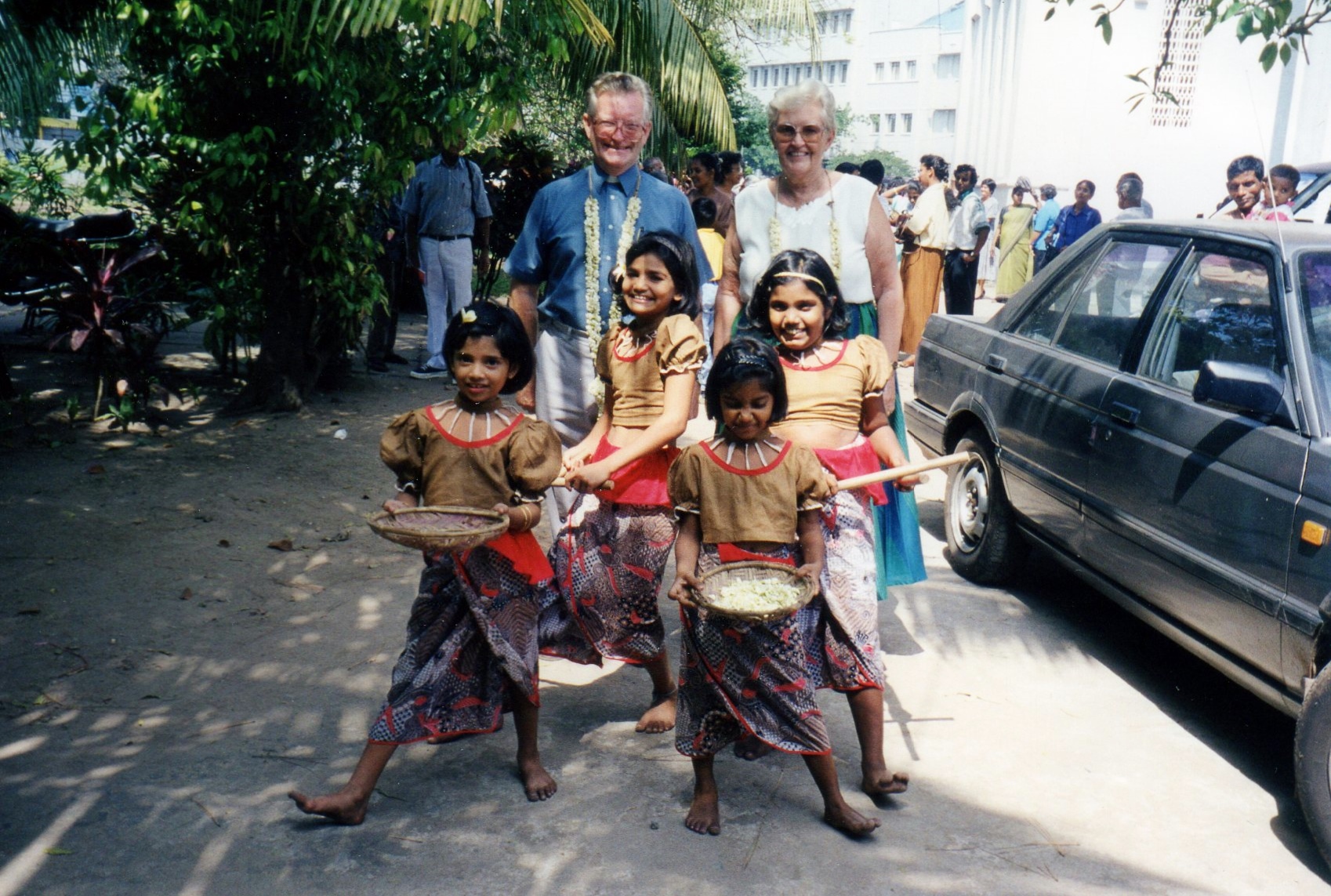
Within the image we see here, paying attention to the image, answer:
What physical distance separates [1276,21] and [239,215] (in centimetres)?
557

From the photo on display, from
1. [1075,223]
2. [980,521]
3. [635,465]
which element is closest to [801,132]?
[635,465]

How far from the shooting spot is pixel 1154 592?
4.15m

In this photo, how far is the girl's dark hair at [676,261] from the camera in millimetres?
3664

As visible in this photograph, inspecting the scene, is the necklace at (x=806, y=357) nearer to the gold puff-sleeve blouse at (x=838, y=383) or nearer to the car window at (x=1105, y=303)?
the gold puff-sleeve blouse at (x=838, y=383)

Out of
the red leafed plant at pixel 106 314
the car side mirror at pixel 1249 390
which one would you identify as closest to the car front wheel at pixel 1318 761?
the car side mirror at pixel 1249 390

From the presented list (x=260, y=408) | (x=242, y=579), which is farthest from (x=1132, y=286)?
(x=260, y=408)

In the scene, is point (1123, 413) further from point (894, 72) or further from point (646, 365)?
point (894, 72)

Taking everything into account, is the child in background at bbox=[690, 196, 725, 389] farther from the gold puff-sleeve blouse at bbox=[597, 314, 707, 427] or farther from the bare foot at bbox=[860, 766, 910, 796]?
the bare foot at bbox=[860, 766, 910, 796]

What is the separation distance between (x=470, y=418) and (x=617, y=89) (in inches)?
52.1

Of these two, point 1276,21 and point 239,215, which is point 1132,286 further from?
point 239,215

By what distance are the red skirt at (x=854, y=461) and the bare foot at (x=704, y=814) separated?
0.97 meters

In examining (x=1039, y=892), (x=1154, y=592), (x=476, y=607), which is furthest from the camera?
(x=1154, y=592)

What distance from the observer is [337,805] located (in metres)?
3.23

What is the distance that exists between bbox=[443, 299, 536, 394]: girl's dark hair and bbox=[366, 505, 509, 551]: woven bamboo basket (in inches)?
14.1
